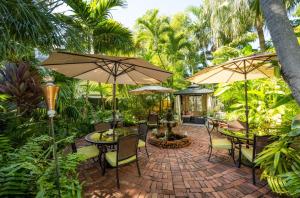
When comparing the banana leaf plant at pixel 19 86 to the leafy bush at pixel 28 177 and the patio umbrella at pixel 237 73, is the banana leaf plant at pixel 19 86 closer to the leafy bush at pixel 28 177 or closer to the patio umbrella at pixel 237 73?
the leafy bush at pixel 28 177

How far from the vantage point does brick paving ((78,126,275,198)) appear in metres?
3.11

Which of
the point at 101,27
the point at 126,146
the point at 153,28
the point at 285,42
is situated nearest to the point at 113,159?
the point at 126,146

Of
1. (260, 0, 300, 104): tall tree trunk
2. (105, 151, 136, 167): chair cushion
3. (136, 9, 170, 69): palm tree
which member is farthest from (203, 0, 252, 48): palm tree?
(105, 151, 136, 167): chair cushion

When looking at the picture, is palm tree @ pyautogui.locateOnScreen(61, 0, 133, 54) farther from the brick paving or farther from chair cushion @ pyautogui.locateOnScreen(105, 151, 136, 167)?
the brick paving

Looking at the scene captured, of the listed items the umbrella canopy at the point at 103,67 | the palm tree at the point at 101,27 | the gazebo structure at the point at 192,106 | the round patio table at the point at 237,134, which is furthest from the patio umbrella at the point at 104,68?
the gazebo structure at the point at 192,106

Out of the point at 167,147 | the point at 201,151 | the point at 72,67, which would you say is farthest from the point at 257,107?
the point at 72,67

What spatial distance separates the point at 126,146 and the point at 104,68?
1810 millimetres

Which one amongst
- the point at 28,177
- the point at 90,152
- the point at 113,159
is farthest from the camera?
the point at 90,152

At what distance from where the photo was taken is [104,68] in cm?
386

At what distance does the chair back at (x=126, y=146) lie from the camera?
3.31m

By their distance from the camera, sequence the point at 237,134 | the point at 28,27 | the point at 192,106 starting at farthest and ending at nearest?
the point at 192,106 → the point at 237,134 → the point at 28,27

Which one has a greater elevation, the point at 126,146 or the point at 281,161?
the point at 126,146

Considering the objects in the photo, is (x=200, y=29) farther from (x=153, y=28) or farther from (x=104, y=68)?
(x=104, y=68)

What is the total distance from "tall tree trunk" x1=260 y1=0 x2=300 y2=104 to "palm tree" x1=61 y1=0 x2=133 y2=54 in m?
6.04
